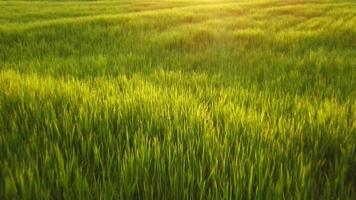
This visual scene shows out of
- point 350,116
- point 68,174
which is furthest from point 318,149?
point 68,174

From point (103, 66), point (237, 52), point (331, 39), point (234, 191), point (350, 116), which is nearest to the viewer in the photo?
point (234, 191)

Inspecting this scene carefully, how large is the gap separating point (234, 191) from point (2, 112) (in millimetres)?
1089

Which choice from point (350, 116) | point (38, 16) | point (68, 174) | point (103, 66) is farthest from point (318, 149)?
point (38, 16)

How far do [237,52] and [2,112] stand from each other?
3086 mm

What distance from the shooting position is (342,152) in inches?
42.3

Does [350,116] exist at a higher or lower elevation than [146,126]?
lower

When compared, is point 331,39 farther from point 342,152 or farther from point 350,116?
point 342,152

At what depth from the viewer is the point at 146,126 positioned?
3.85 ft

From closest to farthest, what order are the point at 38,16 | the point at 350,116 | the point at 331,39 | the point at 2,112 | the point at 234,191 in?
1. the point at 234,191
2. the point at 2,112
3. the point at 350,116
4. the point at 331,39
5. the point at 38,16

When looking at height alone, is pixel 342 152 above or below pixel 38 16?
below

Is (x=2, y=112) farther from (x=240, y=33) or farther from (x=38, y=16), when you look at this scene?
(x=38, y=16)

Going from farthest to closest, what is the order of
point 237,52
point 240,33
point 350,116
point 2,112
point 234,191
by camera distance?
point 240,33 < point 237,52 < point 350,116 < point 2,112 < point 234,191

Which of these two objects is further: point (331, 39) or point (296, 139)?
point (331, 39)

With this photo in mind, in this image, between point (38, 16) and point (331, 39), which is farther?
point (38, 16)
